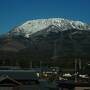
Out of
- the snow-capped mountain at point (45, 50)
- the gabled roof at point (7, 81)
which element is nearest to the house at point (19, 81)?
the gabled roof at point (7, 81)

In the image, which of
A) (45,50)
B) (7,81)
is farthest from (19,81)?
(45,50)

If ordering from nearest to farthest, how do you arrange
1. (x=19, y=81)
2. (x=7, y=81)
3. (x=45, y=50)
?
(x=7, y=81) < (x=19, y=81) < (x=45, y=50)

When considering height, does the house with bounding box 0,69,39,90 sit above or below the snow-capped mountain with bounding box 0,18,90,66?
below

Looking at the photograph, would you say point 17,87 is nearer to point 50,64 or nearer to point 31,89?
point 31,89

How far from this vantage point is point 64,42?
13338 cm

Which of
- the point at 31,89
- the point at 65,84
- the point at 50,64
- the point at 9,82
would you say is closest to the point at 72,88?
the point at 65,84

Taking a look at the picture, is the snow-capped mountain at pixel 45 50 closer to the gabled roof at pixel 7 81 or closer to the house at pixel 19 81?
the house at pixel 19 81

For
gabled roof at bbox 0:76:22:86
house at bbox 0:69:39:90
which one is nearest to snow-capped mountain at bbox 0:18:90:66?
house at bbox 0:69:39:90

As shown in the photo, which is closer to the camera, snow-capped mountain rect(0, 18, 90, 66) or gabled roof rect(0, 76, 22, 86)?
gabled roof rect(0, 76, 22, 86)

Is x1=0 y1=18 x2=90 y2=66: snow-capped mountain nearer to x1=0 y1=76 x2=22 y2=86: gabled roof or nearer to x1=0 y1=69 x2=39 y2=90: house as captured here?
x1=0 y1=69 x2=39 y2=90: house

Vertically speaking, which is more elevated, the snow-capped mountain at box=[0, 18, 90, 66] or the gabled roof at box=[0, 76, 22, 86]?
the snow-capped mountain at box=[0, 18, 90, 66]

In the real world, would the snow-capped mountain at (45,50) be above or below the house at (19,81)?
above

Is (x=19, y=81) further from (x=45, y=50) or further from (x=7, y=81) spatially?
(x=45, y=50)

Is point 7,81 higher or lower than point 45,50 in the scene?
lower
